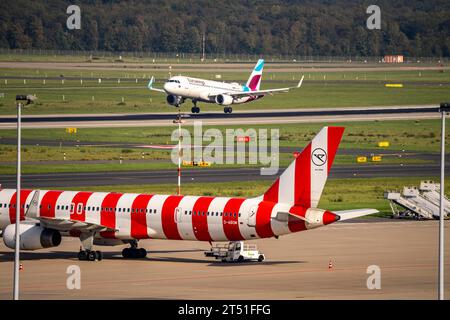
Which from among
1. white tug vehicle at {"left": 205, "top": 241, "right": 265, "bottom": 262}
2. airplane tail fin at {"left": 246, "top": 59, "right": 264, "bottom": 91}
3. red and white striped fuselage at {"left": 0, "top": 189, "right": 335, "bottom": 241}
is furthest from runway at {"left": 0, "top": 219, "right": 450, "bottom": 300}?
airplane tail fin at {"left": 246, "top": 59, "right": 264, "bottom": 91}

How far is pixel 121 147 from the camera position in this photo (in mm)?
138125

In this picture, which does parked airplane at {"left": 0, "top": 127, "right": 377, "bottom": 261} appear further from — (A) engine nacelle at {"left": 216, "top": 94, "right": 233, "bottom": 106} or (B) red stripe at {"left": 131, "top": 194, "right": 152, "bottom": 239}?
(A) engine nacelle at {"left": 216, "top": 94, "right": 233, "bottom": 106}

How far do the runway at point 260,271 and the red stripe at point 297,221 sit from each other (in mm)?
2331

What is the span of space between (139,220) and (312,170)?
10724mm

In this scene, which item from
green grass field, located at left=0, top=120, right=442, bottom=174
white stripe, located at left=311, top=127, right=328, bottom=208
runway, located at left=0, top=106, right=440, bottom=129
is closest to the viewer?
white stripe, located at left=311, top=127, right=328, bottom=208

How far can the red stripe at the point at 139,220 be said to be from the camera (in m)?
68.9

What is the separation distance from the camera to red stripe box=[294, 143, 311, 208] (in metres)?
65.5

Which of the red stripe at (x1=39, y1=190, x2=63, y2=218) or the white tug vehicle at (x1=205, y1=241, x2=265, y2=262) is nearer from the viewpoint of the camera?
the white tug vehicle at (x1=205, y1=241, x2=265, y2=262)

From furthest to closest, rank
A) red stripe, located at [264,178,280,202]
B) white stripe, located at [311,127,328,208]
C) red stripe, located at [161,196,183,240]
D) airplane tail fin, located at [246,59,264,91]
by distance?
airplane tail fin, located at [246,59,264,91]
red stripe, located at [161,196,183,240]
red stripe, located at [264,178,280,202]
white stripe, located at [311,127,328,208]

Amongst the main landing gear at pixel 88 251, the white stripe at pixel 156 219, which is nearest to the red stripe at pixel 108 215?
the main landing gear at pixel 88 251

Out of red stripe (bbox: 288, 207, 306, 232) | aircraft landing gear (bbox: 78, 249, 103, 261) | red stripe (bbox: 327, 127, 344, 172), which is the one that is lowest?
aircraft landing gear (bbox: 78, 249, 103, 261)

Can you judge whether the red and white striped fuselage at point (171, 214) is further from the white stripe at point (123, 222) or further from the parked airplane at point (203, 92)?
the parked airplane at point (203, 92)

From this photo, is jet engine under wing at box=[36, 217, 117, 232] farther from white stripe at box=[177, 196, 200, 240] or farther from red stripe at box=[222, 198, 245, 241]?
red stripe at box=[222, 198, 245, 241]

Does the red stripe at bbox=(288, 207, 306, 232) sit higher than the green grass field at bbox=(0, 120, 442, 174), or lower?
lower
